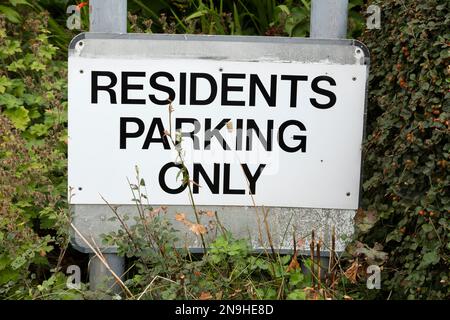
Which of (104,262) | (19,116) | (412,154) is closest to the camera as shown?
(412,154)

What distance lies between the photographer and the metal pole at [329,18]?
3359mm

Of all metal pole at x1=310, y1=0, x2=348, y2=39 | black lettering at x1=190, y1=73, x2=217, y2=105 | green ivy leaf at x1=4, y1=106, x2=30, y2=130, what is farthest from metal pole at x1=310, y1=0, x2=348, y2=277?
green ivy leaf at x1=4, y1=106, x2=30, y2=130

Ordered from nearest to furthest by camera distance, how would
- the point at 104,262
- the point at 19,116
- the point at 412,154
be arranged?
the point at 412,154
the point at 104,262
the point at 19,116

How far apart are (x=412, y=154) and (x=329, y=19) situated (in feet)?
2.31

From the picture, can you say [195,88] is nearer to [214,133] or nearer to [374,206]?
[214,133]

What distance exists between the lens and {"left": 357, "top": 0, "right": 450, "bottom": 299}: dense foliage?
2.91m

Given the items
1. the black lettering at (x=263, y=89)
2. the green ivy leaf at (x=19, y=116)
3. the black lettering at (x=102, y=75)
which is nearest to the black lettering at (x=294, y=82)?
the black lettering at (x=263, y=89)

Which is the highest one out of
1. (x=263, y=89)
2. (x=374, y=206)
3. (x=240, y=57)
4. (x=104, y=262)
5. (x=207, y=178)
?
(x=240, y=57)

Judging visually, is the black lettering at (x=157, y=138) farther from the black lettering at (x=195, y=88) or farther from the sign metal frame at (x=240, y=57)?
the sign metal frame at (x=240, y=57)

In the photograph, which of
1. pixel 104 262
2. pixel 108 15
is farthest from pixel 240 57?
pixel 104 262

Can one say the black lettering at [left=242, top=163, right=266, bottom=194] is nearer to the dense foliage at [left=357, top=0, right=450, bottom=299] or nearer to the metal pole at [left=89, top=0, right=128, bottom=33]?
the dense foliage at [left=357, top=0, right=450, bottom=299]

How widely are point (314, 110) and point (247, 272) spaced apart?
733 millimetres

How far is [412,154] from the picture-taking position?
3.08 m

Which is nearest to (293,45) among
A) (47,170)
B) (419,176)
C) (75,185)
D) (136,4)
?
(419,176)
